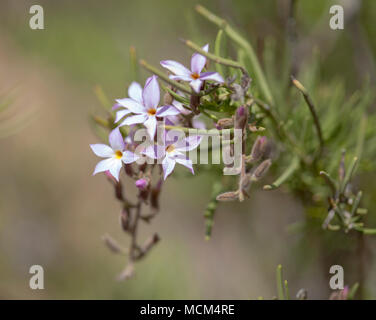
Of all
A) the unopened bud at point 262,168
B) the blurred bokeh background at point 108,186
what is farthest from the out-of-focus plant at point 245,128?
the blurred bokeh background at point 108,186

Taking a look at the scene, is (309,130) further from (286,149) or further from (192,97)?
(192,97)

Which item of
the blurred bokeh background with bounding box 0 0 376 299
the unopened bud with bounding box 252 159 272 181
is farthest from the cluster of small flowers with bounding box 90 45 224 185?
the blurred bokeh background with bounding box 0 0 376 299

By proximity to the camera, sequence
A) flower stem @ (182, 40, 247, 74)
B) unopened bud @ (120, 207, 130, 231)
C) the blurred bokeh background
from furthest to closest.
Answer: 1. the blurred bokeh background
2. unopened bud @ (120, 207, 130, 231)
3. flower stem @ (182, 40, 247, 74)

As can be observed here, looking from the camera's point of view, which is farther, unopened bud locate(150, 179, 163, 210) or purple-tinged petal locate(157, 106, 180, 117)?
unopened bud locate(150, 179, 163, 210)

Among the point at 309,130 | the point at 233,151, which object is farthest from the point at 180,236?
the point at 233,151

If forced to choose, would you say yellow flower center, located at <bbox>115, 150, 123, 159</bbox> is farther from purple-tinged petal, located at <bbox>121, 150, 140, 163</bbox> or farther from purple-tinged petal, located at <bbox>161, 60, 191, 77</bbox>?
purple-tinged petal, located at <bbox>161, 60, 191, 77</bbox>

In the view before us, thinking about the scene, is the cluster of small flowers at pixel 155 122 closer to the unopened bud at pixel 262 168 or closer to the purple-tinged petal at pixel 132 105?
the purple-tinged petal at pixel 132 105
